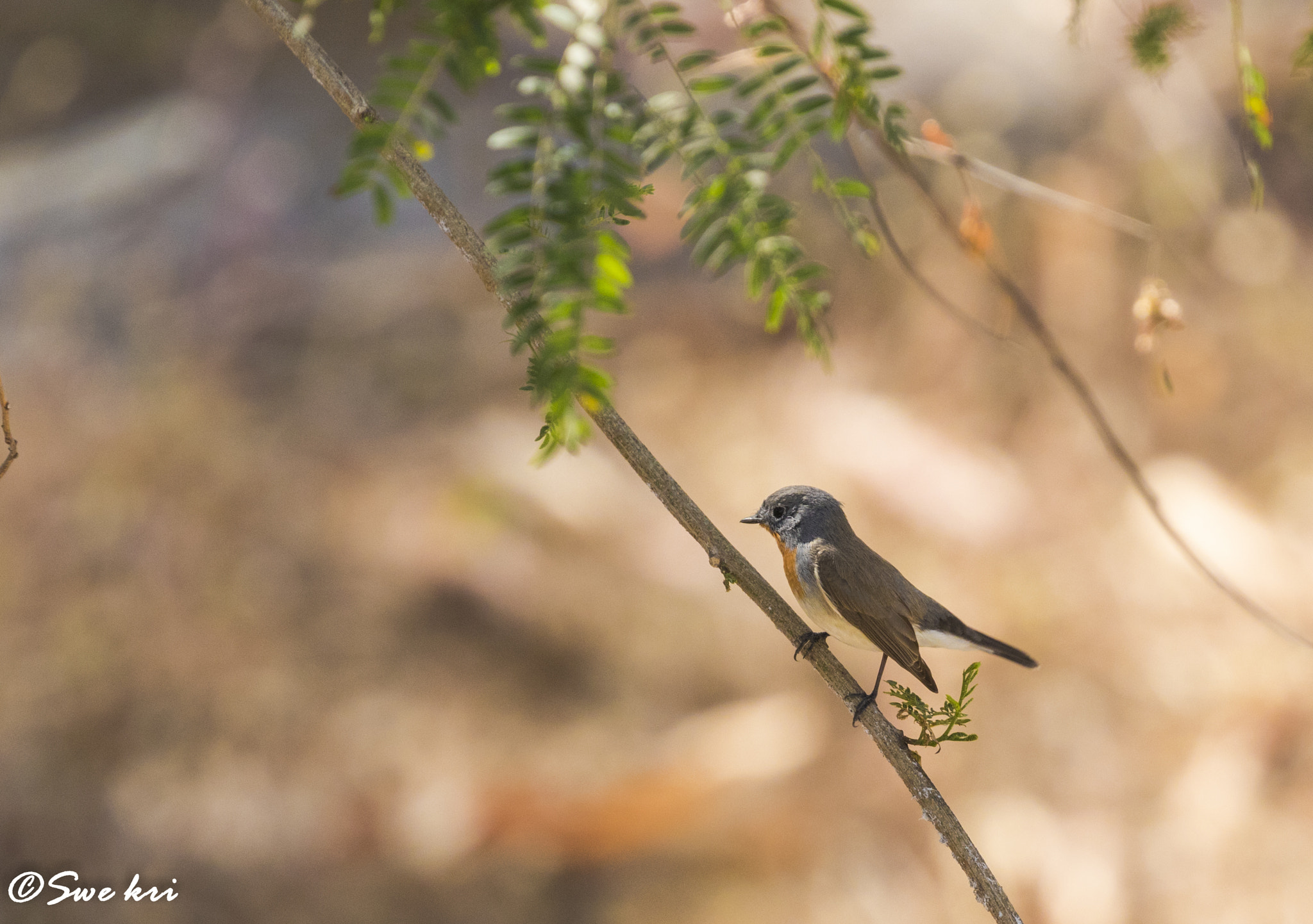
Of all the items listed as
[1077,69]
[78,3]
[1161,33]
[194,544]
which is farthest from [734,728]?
[78,3]

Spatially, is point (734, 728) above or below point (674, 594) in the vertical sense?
below

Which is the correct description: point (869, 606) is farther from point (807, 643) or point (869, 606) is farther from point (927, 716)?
point (927, 716)

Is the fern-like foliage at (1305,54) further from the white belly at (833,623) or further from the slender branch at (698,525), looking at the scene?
the white belly at (833,623)

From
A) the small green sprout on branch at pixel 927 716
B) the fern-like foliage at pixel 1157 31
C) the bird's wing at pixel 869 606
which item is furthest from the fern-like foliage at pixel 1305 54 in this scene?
the bird's wing at pixel 869 606

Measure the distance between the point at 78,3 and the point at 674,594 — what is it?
928cm

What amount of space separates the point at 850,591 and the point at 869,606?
0.08 m

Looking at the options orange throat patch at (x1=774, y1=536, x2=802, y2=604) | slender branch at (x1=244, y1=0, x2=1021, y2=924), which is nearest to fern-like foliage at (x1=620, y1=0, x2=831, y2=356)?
slender branch at (x1=244, y1=0, x2=1021, y2=924)

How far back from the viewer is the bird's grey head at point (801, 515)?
11.0 ft

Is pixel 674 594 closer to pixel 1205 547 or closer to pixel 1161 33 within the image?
pixel 1205 547

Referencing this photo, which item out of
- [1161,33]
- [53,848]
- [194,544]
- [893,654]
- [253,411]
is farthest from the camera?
[253,411]

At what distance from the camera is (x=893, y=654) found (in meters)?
3.11

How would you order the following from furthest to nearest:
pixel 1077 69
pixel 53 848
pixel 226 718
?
pixel 1077 69
pixel 226 718
pixel 53 848

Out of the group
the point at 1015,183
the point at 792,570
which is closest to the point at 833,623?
the point at 792,570

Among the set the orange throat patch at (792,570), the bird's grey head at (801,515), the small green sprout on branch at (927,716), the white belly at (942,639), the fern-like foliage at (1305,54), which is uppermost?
the bird's grey head at (801,515)
